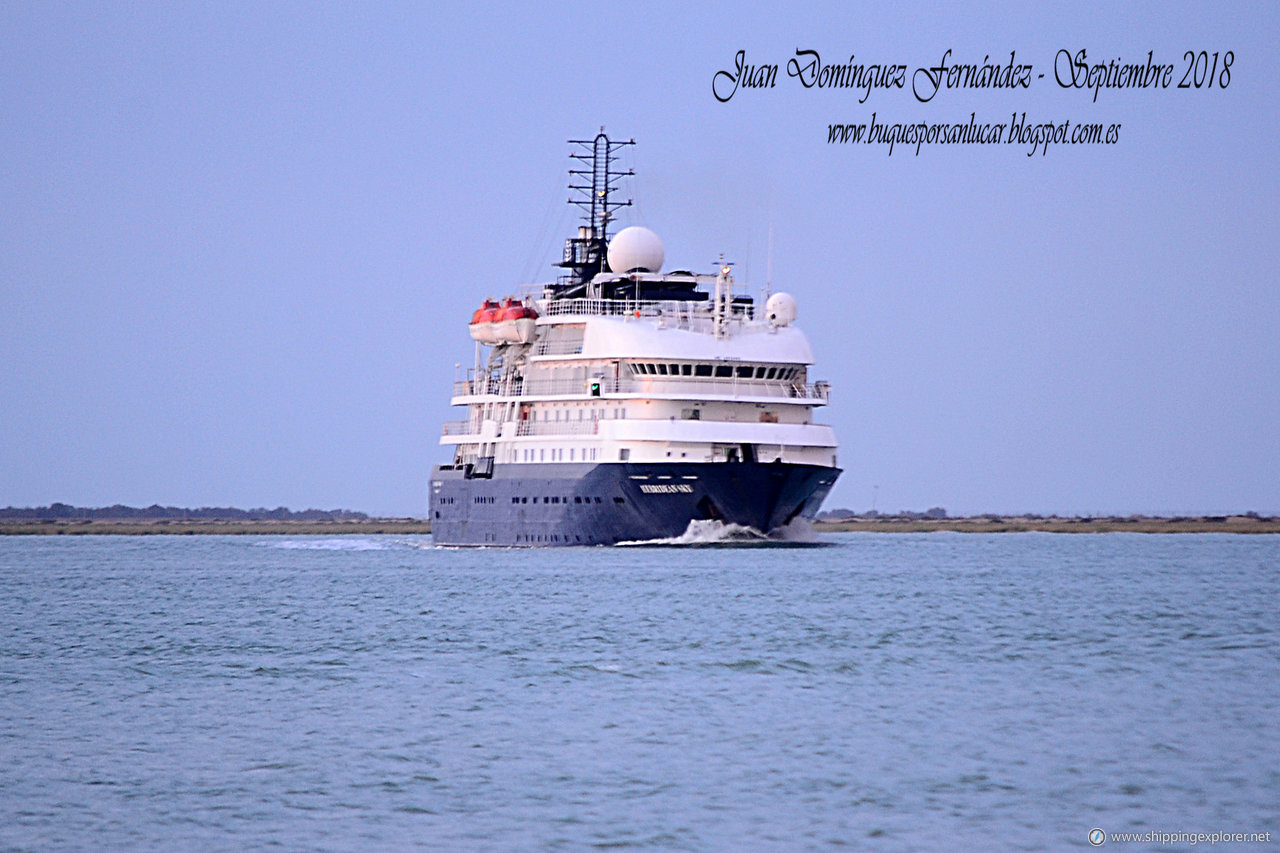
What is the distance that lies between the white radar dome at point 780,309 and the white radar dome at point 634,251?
24.2 feet

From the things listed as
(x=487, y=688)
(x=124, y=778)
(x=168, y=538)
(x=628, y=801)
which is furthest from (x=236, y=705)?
(x=168, y=538)

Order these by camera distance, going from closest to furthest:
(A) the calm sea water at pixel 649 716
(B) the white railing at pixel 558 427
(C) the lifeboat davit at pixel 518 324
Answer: (A) the calm sea water at pixel 649 716 < (B) the white railing at pixel 558 427 < (C) the lifeboat davit at pixel 518 324

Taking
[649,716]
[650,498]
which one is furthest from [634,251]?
[649,716]

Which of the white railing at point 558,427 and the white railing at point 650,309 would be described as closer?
the white railing at point 558,427

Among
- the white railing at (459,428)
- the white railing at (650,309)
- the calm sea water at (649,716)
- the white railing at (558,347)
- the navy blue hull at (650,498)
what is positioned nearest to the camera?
the calm sea water at (649,716)

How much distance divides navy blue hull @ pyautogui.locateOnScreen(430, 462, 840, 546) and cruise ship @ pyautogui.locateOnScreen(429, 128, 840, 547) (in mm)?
54

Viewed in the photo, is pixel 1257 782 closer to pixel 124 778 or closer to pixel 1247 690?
pixel 1247 690

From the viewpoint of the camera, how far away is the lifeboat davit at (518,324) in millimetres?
64938

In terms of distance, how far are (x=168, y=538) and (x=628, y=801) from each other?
94375mm

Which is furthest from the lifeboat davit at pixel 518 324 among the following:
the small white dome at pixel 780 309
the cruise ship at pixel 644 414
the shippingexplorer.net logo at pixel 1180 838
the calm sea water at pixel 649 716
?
the shippingexplorer.net logo at pixel 1180 838

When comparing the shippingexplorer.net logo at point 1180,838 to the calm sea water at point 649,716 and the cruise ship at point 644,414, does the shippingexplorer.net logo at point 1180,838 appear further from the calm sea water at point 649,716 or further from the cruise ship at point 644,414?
the cruise ship at point 644,414

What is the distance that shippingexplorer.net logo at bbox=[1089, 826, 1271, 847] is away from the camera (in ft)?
52.1

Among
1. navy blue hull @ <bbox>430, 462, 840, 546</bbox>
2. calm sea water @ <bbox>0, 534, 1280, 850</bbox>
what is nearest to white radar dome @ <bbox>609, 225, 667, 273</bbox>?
navy blue hull @ <bbox>430, 462, 840, 546</bbox>

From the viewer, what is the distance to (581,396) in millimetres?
59781
